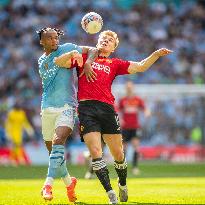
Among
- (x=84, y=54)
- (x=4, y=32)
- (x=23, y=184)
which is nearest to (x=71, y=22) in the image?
(x=4, y=32)

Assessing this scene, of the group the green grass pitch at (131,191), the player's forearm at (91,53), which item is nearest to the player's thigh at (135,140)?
the green grass pitch at (131,191)

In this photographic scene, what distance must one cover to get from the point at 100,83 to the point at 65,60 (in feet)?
1.94

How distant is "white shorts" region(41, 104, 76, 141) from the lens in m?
11.4

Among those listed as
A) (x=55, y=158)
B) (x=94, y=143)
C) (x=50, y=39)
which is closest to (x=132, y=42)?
(x=50, y=39)

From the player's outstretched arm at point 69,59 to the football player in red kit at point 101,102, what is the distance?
0.05ft

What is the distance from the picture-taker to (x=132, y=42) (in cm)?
3341

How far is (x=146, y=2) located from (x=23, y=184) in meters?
20.4

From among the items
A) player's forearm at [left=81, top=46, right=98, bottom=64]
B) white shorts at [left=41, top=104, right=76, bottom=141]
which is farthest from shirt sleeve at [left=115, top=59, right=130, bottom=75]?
white shorts at [left=41, top=104, right=76, bottom=141]

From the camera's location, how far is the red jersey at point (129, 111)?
896 inches

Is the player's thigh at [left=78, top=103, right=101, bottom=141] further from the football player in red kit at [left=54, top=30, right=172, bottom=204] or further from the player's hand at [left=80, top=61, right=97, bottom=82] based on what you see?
the player's hand at [left=80, top=61, right=97, bottom=82]

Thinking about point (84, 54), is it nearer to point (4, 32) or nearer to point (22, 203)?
point (22, 203)

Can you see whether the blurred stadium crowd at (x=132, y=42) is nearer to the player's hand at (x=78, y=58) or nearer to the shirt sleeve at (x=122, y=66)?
the shirt sleeve at (x=122, y=66)

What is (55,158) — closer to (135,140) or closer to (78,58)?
(78,58)

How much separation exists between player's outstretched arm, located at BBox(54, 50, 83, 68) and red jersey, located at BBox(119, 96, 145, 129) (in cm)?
1156
